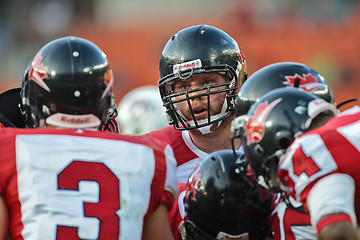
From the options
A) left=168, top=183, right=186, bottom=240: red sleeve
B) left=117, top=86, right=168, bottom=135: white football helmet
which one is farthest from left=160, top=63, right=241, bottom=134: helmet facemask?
left=117, top=86, right=168, bottom=135: white football helmet

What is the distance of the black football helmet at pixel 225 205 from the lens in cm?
303

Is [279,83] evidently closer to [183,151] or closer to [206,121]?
[206,121]

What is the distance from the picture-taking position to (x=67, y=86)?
2.91 m

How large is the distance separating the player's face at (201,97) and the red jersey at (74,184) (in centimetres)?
131

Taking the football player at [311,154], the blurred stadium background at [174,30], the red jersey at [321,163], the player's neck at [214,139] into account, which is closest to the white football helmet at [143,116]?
the player's neck at [214,139]

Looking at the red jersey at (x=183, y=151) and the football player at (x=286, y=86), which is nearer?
the football player at (x=286, y=86)

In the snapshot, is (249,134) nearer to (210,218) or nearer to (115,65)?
(210,218)

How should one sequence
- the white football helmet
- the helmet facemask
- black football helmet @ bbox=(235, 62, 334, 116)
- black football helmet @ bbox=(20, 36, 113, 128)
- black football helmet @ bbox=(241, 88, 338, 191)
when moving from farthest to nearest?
the white football helmet → the helmet facemask → black football helmet @ bbox=(235, 62, 334, 116) → black football helmet @ bbox=(20, 36, 113, 128) → black football helmet @ bbox=(241, 88, 338, 191)

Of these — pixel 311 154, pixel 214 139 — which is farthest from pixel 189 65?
pixel 311 154

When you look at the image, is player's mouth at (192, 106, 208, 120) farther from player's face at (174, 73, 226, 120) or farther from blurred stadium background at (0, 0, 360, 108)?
blurred stadium background at (0, 0, 360, 108)

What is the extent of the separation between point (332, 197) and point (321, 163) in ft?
0.49

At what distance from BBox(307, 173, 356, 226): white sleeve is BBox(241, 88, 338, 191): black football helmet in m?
0.27

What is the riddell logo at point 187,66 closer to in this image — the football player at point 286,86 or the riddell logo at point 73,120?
the football player at point 286,86

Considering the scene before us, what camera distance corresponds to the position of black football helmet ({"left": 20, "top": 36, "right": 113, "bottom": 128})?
2.91 metres
